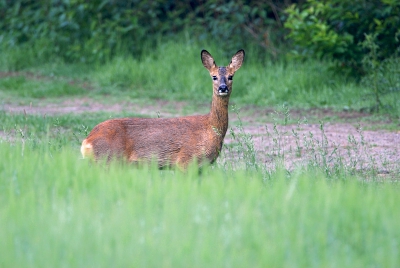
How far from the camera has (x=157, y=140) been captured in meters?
7.02

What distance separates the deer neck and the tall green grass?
1.69 meters

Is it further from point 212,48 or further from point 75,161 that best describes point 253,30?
point 75,161

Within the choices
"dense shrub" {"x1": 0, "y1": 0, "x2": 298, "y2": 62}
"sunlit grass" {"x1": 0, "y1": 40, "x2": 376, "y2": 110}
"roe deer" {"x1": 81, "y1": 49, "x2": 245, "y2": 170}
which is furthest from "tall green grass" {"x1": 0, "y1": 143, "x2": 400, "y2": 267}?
"dense shrub" {"x1": 0, "y1": 0, "x2": 298, "y2": 62}

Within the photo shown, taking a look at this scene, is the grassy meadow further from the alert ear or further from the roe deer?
the alert ear

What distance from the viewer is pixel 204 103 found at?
12.9 meters

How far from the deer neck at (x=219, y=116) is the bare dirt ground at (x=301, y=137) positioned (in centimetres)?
22

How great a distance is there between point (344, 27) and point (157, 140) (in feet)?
23.6

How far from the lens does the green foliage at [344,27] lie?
1238 cm

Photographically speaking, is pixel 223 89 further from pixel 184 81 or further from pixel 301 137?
pixel 184 81

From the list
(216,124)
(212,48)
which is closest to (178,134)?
(216,124)

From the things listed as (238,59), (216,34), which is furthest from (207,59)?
(216,34)

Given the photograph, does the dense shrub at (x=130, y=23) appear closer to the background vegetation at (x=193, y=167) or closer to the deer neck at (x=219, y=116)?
the background vegetation at (x=193, y=167)

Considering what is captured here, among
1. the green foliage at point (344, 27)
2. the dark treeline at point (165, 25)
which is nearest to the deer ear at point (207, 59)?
the green foliage at point (344, 27)

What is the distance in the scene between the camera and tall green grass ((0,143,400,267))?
13.3 ft
